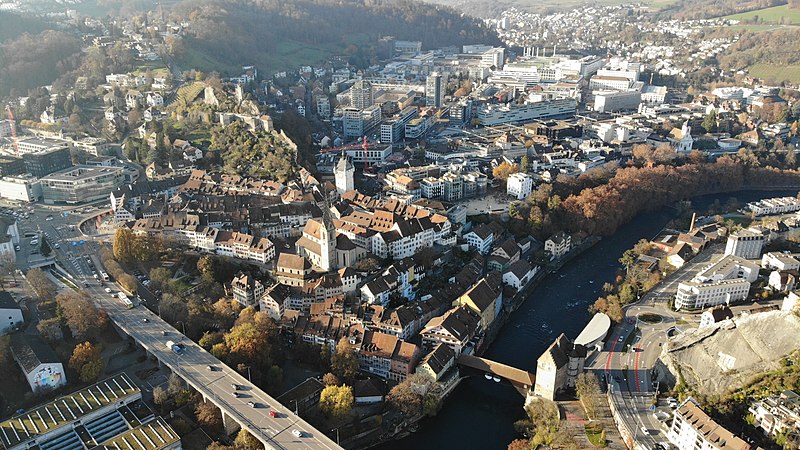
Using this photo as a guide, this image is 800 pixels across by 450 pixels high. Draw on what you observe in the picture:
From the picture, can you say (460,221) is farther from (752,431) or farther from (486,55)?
(486,55)

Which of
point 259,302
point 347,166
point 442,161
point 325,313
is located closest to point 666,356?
point 325,313

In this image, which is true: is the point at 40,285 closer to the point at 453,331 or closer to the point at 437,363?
the point at 437,363

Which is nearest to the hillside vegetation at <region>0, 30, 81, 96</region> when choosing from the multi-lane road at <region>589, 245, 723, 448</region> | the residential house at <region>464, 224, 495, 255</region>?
the residential house at <region>464, 224, 495, 255</region>

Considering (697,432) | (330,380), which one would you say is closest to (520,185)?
(330,380)

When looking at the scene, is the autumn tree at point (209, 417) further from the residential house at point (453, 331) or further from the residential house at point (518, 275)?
the residential house at point (518, 275)

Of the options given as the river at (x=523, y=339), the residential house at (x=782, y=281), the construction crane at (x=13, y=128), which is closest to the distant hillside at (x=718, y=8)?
the river at (x=523, y=339)

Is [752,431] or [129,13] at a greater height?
[129,13]

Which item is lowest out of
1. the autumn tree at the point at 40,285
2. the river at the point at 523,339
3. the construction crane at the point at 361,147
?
the river at the point at 523,339
